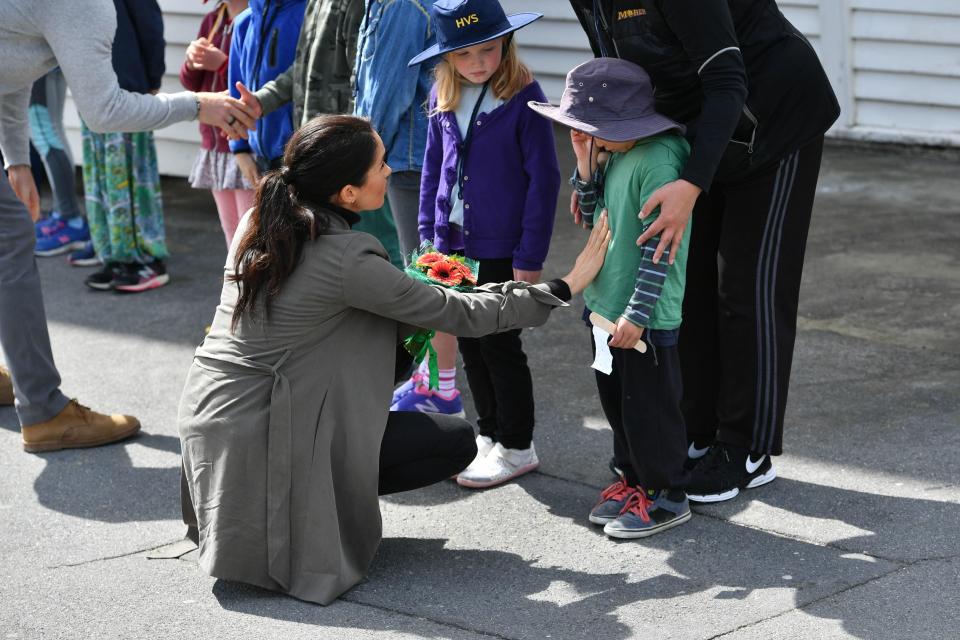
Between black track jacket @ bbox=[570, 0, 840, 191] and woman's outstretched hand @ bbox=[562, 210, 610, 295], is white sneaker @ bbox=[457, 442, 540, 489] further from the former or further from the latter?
black track jacket @ bbox=[570, 0, 840, 191]

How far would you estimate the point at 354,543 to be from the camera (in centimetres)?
385

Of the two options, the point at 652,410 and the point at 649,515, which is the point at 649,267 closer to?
the point at 652,410

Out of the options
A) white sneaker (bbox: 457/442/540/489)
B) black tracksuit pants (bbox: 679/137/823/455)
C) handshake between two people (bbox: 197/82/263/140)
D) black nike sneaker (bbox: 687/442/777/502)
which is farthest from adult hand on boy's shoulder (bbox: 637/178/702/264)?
handshake between two people (bbox: 197/82/263/140)

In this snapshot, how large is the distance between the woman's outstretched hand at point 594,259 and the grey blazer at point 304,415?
0.33 m

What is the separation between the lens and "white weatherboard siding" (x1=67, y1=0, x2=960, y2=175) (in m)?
8.41

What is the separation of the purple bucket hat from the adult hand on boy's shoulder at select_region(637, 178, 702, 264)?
7.1 inches

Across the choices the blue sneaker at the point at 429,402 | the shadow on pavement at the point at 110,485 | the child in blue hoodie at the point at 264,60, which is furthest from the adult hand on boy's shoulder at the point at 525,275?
the child in blue hoodie at the point at 264,60

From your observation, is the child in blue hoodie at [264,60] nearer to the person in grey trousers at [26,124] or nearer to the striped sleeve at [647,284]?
the person in grey trousers at [26,124]

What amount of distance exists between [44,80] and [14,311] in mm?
3409

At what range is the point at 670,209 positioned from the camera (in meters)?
3.72

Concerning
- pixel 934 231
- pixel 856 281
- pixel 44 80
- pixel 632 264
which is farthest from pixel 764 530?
pixel 44 80

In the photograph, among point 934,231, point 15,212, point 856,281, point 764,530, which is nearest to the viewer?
point 764,530

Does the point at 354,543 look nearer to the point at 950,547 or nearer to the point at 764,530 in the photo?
the point at 764,530

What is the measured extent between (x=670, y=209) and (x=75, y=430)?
8.63 feet
